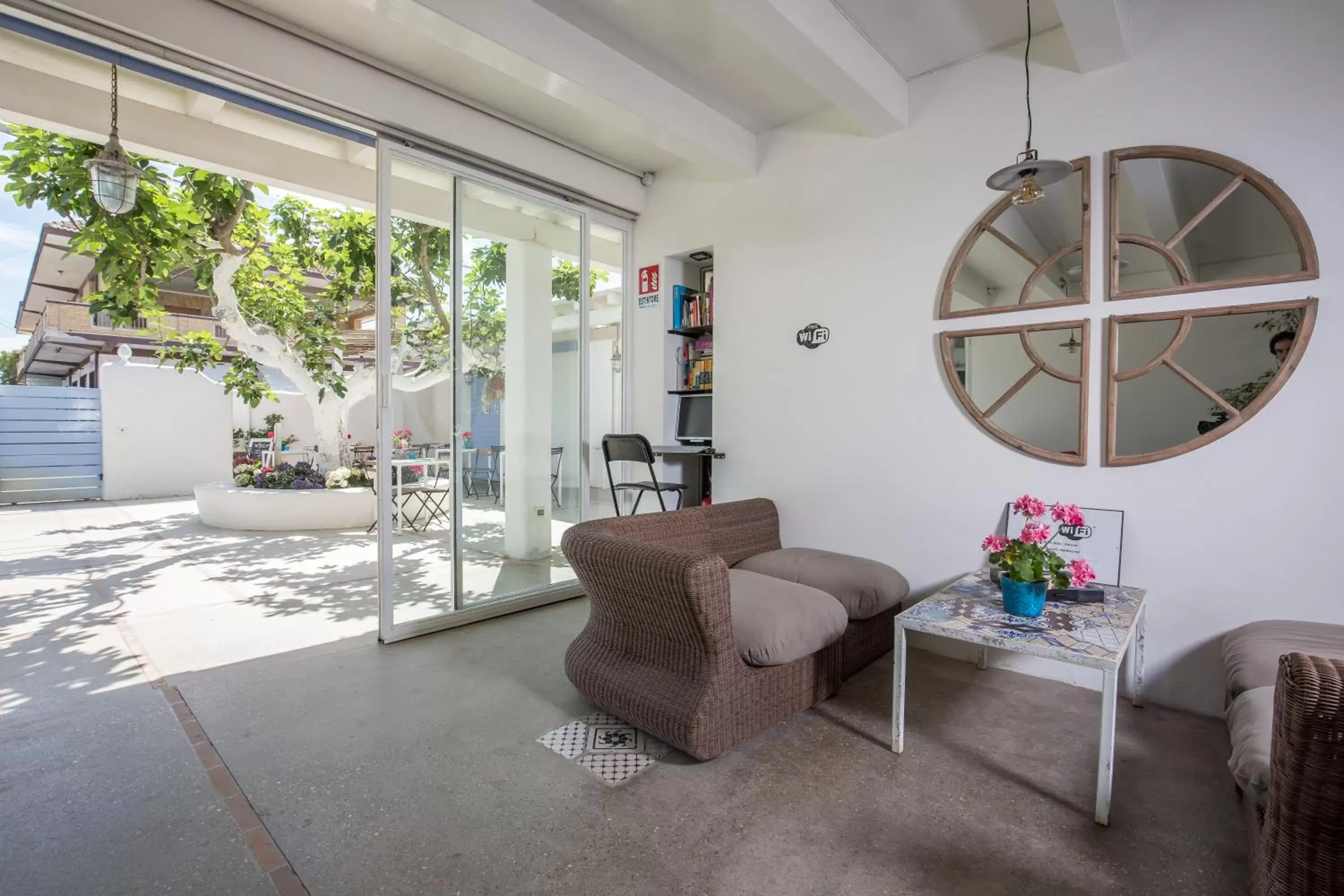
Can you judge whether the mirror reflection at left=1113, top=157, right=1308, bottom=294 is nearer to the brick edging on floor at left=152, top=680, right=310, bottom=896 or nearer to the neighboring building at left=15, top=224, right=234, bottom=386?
the brick edging on floor at left=152, top=680, right=310, bottom=896

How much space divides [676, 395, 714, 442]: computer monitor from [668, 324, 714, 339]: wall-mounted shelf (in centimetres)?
45

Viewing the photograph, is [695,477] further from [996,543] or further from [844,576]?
[996,543]

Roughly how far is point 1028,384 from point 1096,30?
1453mm

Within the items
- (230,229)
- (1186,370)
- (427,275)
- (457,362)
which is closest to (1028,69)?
(1186,370)

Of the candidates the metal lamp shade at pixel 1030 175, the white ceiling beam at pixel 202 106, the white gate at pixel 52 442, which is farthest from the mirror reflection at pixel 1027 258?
the white gate at pixel 52 442

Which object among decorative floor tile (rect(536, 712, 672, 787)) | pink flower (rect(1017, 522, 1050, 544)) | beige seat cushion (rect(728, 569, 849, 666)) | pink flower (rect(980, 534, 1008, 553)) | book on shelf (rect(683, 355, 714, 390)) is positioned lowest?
decorative floor tile (rect(536, 712, 672, 787))

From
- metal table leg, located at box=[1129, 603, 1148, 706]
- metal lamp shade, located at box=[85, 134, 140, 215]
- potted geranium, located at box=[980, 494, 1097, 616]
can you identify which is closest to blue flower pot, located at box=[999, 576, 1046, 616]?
potted geranium, located at box=[980, 494, 1097, 616]

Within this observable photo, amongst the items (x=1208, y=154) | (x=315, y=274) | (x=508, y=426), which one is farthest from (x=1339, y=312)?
(x=315, y=274)

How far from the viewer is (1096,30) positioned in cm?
246

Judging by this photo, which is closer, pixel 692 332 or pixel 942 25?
pixel 942 25

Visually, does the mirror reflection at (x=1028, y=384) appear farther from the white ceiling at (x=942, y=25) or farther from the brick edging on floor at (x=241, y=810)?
the brick edging on floor at (x=241, y=810)

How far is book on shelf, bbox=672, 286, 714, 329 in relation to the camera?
14.4ft

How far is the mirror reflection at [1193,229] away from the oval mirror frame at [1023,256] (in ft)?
0.37

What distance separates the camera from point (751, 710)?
2.26 m
